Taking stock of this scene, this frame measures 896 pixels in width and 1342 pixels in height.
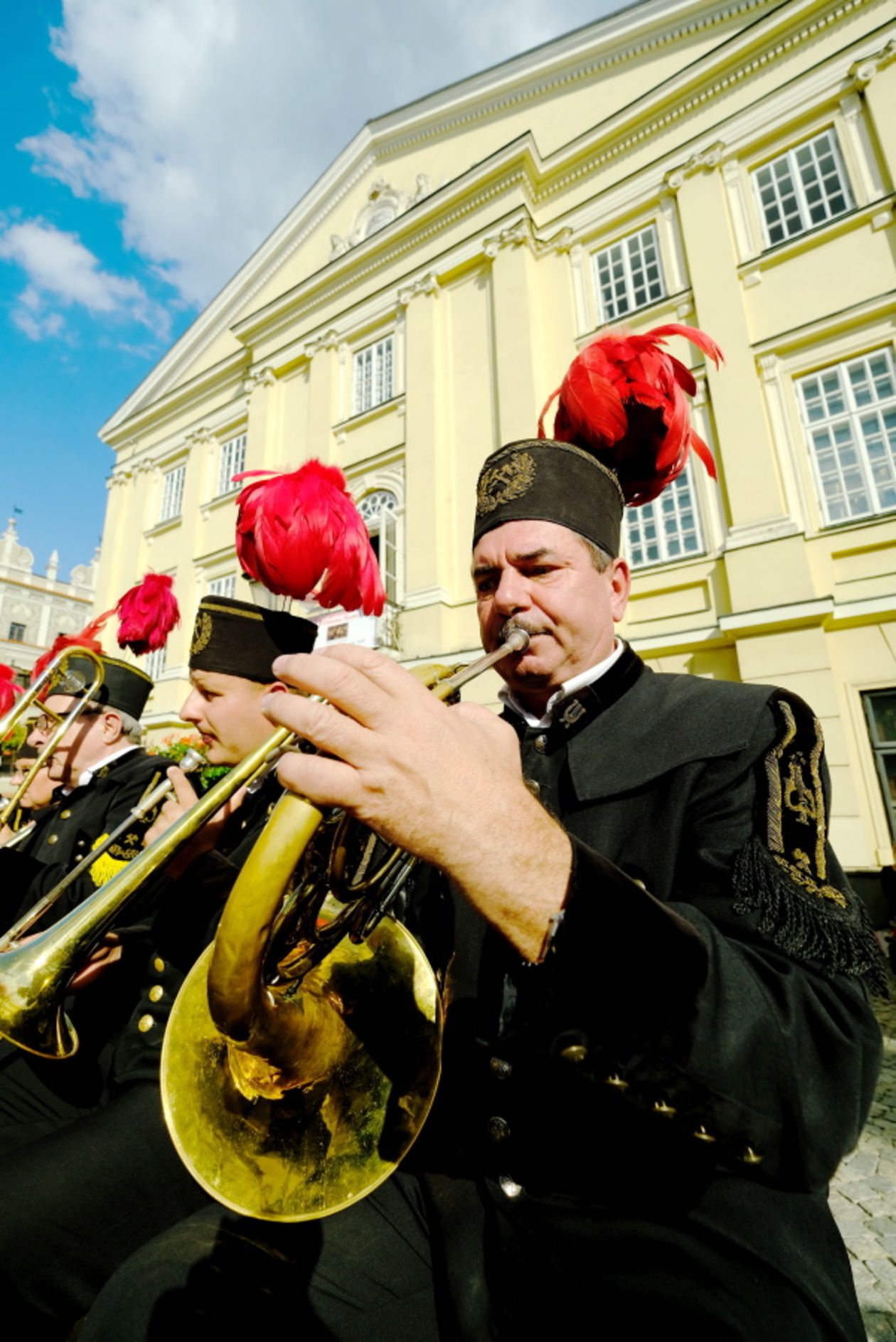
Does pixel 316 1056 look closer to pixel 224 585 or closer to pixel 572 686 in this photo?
pixel 572 686

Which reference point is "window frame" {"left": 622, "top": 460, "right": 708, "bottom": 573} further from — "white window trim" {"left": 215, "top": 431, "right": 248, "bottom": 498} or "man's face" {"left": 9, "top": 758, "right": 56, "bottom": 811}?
"white window trim" {"left": 215, "top": 431, "right": 248, "bottom": 498}

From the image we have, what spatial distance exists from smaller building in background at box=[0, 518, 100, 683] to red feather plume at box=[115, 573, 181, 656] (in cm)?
5000

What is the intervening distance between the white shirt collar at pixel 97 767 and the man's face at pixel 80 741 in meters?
0.04

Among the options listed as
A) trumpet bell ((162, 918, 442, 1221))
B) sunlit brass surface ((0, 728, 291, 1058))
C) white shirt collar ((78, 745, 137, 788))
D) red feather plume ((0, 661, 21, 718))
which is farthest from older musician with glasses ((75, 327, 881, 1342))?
red feather plume ((0, 661, 21, 718))

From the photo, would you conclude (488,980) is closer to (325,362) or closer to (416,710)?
(416,710)

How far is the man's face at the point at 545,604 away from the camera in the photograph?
1.77 m

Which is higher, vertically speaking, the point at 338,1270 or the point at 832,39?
the point at 832,39

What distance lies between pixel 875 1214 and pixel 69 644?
5252 millimetres

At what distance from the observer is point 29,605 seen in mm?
52562

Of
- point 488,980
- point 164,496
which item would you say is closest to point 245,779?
point 488,980

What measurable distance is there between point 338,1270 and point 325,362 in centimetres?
1550

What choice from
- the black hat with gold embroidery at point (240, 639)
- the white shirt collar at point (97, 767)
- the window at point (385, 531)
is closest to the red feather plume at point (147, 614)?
the white shirt collar at point (97, 767)

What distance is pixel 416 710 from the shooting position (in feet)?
2.71

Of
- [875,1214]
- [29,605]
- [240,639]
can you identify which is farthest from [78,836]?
[29,605]
